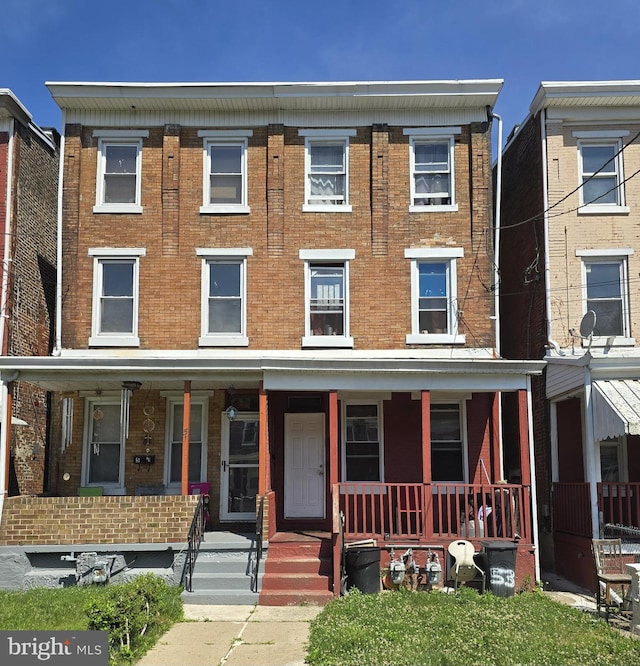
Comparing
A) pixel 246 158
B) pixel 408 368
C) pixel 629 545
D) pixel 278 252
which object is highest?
pixel 246 158

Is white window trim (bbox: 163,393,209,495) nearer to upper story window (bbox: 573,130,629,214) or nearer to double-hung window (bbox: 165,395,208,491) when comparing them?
double-hung window (bbox: 165,395,208,491)

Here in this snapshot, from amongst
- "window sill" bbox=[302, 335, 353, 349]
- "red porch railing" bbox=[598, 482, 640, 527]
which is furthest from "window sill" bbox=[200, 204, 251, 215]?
"red porch railing" bbox=[598, 482, 640, 527]

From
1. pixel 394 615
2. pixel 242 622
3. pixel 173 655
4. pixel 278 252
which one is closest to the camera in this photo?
pixel 173 655

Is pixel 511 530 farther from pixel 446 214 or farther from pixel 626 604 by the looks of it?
pixel 446 214

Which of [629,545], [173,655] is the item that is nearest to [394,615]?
[173,655]

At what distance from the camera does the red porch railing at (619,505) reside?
42.2ft

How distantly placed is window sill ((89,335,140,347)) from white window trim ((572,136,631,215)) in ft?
30.6

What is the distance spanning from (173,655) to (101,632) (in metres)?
1.56

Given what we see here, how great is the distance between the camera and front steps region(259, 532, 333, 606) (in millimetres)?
11648

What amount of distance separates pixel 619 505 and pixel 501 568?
2.57 meters

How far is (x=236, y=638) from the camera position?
381 inches

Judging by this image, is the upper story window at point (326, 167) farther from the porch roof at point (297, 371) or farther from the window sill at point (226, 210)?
the porch roof at point (297, 371)

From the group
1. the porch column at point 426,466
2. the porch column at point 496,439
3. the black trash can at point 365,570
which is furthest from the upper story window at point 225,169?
the black trash can at point 365,570

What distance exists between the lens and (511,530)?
12789 mm
